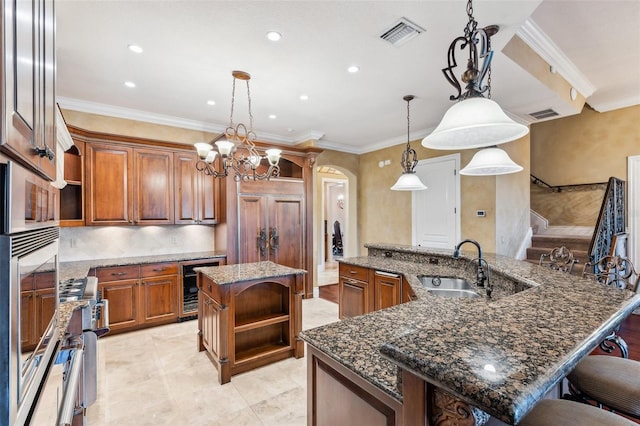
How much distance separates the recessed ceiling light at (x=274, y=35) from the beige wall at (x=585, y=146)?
564cm

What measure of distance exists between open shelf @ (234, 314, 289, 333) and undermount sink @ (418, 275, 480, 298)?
4.76ft

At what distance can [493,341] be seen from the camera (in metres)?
0.75

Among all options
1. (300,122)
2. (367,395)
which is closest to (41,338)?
(367,395)

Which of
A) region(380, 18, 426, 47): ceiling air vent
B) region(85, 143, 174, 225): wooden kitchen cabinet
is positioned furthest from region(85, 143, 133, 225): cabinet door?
region(380, 18, 426, 47): ceiling air vent

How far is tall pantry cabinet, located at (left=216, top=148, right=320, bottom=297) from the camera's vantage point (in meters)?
4.43

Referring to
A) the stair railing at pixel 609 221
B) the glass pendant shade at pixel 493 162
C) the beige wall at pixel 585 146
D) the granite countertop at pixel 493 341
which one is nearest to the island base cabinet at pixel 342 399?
the granite countertop at pixel 493 341

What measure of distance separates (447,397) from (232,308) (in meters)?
2.37

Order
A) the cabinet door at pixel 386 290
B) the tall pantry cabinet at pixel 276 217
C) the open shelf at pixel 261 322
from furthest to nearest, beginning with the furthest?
the tall pantry cabinet at pixel 276 217 < the cabinet door at pixel 386 290 < the open shelf at pixel 261 322

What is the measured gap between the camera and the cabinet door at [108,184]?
12.2 ft

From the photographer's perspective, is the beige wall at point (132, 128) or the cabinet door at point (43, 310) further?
the beige wall at point (132, 128)

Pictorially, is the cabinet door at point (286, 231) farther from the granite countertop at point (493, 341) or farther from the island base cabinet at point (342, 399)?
the island base cabinet at point (342, 399)

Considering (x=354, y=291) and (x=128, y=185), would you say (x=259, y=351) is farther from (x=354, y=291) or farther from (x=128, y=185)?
(x=128, y=185)

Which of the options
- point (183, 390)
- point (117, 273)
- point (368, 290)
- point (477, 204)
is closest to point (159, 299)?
point (117, 273)

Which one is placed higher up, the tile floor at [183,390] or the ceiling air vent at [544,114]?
the ceiling air vent at [544,114]
